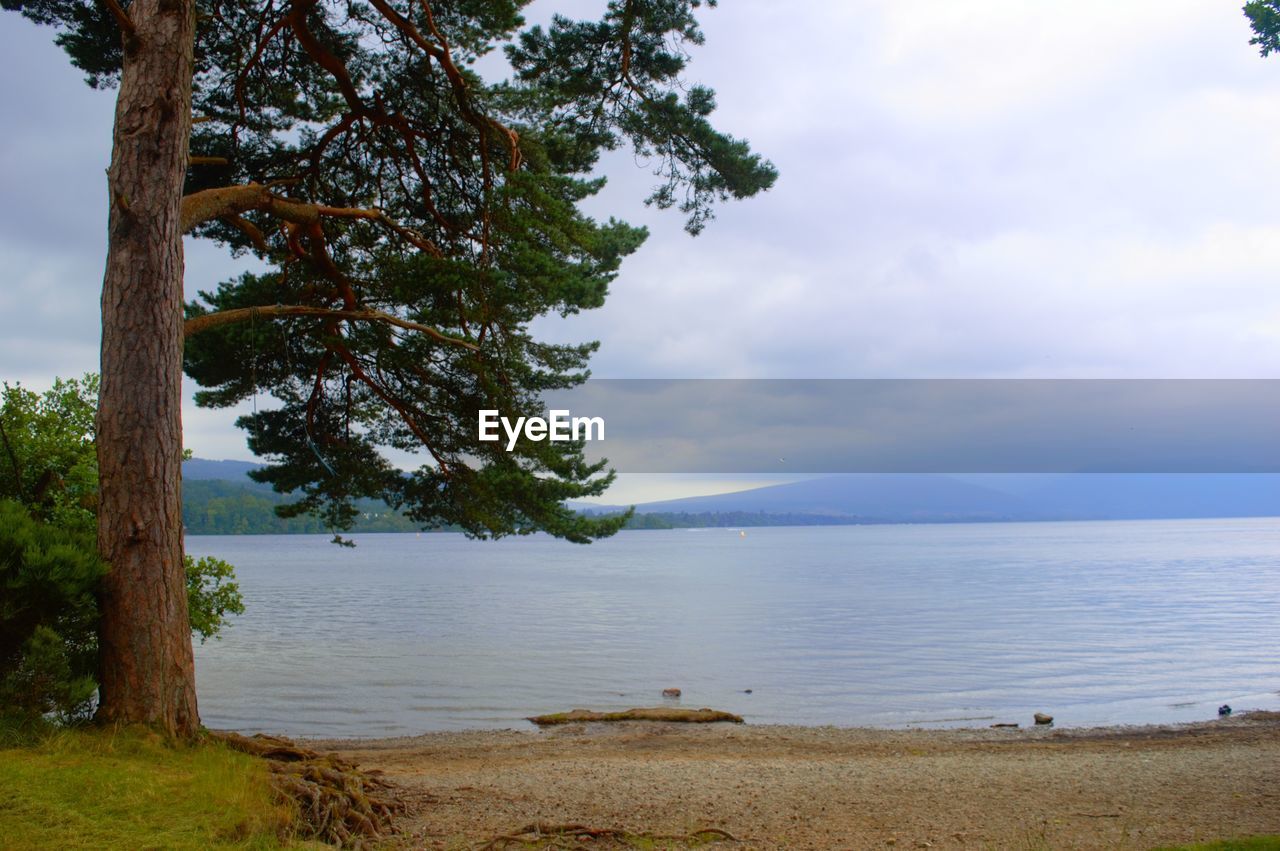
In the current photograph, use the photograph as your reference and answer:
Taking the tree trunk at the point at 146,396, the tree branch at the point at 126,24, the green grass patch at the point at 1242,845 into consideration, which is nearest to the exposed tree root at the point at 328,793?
the tree trunk at the point at 146,396

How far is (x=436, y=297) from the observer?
354 inches

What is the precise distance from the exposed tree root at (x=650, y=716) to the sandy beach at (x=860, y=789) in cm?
217

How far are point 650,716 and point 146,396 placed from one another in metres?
10.4

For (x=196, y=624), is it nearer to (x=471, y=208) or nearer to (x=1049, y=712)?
(x=471, y=208)

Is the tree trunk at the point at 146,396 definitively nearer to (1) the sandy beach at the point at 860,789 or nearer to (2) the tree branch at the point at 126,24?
(2) the tree branch at the point at 126,24

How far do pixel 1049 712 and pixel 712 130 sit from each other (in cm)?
1211

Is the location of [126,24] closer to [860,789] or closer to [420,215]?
[420,215]

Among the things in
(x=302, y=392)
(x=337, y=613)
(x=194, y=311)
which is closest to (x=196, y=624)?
(x=302, y=392)

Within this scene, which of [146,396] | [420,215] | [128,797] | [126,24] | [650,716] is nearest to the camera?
[128,797]

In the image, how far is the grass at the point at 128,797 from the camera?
430 centimetres

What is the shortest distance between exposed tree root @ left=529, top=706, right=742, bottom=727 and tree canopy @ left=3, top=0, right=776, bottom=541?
593cm

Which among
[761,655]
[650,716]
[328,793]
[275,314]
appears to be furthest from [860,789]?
[761,655]

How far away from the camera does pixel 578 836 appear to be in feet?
17.6

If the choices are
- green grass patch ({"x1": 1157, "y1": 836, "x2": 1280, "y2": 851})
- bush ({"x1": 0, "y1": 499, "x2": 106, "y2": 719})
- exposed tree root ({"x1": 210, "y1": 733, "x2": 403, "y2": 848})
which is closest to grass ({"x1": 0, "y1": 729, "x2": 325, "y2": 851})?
exposed tree root ({"x1": 210, "y1": 733, "x2": 403, "y2": 848})
